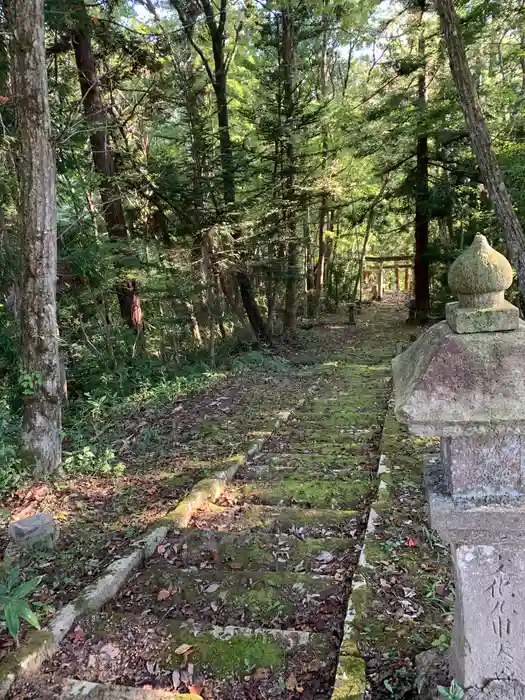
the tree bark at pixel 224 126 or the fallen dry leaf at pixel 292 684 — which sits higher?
the tree bark at pixel 224 126

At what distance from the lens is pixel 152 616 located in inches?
110

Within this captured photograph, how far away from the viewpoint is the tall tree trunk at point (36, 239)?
457 centimetres

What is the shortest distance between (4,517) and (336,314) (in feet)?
50.5

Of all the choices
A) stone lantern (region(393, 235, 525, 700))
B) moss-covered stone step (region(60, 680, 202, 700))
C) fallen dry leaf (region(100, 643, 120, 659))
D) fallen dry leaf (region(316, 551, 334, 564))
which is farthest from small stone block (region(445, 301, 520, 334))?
fallen dry leaf (region(100, 643, 120, 659))

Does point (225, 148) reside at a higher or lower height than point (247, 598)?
higher

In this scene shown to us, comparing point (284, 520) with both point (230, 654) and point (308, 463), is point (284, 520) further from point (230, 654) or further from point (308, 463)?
point (230, 654)

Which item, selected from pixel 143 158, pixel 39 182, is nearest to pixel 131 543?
pixel 39 182

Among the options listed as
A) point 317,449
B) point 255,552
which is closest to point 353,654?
point 255,552

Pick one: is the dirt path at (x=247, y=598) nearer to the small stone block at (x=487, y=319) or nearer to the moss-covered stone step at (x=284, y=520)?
the moss-covered stone step at (x=284, y=520)

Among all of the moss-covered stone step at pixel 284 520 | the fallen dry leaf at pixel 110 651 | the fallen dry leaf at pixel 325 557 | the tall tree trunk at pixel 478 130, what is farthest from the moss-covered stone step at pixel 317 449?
the tall tree trunk at pixel 478 130

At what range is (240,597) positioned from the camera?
9.75ft

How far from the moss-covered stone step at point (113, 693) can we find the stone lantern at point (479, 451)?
4.07ft

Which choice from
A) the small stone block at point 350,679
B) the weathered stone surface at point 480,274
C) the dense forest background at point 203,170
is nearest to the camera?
the weathered stone surface at point 480,274

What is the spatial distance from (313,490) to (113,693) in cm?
241
